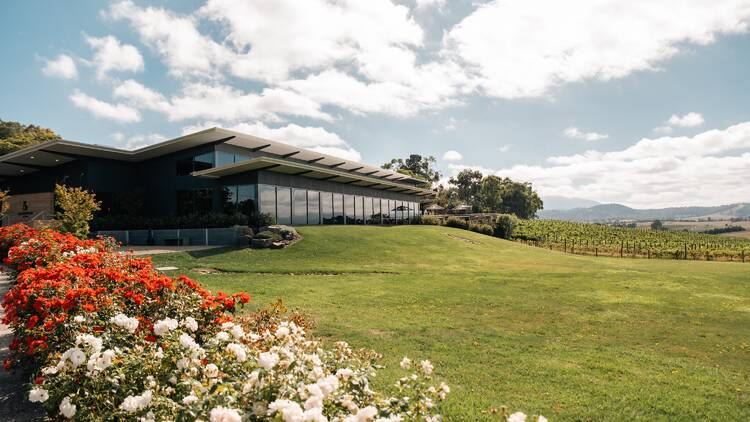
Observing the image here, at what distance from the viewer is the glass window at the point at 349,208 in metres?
39.5

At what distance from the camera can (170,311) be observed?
543 cm

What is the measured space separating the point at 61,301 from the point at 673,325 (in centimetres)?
1373


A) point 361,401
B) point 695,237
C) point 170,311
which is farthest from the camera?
point 695,237

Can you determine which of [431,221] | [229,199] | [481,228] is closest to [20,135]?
[229,199]

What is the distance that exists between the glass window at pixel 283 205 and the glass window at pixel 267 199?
459mm

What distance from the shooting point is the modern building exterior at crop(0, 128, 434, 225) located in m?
29.0

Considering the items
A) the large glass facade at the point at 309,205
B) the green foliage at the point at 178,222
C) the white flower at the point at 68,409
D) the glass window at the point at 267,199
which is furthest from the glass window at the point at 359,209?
the white flower at the point at 68,409

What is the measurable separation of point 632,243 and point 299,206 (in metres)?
44.1

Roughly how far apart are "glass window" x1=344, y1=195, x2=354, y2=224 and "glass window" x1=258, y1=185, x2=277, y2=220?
34.6ft

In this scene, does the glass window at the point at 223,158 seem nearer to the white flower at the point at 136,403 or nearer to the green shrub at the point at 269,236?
the green shrub at the point at 269,236

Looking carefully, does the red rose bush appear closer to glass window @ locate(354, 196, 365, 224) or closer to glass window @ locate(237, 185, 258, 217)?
glass window @ locate(237, 185, 258, 217)

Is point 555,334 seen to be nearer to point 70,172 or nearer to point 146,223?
point 146,223

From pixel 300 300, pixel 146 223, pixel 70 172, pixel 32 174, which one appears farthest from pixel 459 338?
pixel 32 174

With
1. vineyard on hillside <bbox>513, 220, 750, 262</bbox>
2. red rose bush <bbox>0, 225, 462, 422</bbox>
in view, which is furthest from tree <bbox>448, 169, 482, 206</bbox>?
red rose bush <bbox>0, 225, 462, 422</bbox>
